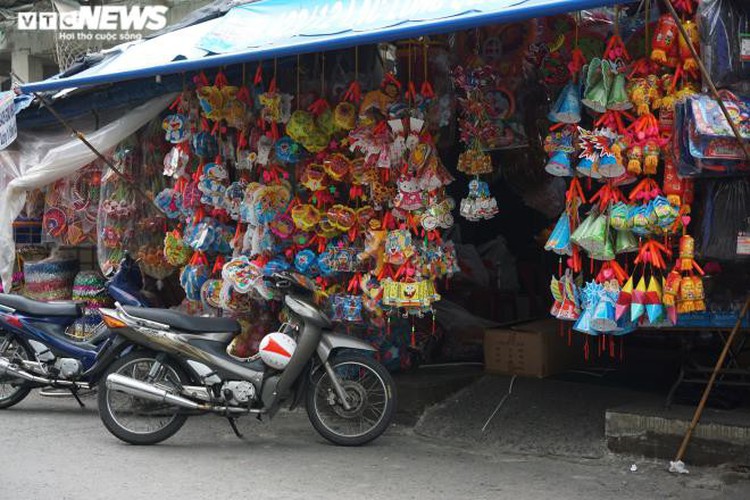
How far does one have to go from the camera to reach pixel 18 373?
6.79 meters

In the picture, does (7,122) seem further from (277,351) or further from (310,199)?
(277,351)

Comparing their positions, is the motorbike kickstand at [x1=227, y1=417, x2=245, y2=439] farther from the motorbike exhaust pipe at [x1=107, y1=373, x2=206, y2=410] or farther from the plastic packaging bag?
the plastic packaging bag

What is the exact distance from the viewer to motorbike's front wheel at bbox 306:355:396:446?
5.79 metres

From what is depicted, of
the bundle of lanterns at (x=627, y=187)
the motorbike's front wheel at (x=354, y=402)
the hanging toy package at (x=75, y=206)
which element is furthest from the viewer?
the hanging toy package at (x=75, y=206)

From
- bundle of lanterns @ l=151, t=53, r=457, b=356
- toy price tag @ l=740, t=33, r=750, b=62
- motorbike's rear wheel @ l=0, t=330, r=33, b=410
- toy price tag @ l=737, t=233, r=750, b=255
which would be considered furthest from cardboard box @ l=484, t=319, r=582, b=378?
motorbike's rear wheel @ l=0, t=330, r=33, b=410

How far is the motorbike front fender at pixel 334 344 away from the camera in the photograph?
5.81m

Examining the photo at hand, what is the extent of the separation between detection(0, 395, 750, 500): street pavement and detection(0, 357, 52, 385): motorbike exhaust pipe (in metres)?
0.46

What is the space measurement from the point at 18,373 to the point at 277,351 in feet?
7.21

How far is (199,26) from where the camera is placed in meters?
6.72

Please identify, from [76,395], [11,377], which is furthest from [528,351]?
[11,377]

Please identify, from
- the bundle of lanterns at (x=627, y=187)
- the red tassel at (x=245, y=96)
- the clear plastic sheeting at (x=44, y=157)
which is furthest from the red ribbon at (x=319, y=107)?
the bundle of lanterns at (x=627, y=187)

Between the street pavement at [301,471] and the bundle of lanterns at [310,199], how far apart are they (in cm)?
94

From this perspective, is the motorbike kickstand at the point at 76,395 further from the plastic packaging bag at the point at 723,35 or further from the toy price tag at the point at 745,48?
the toy price tag at the point at 745,48

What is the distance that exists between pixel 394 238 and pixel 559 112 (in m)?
1.36
